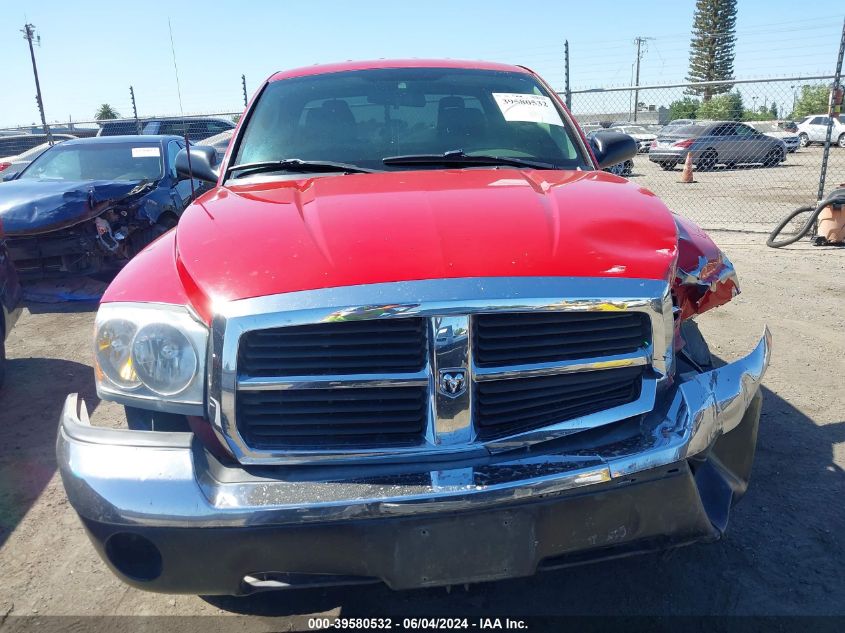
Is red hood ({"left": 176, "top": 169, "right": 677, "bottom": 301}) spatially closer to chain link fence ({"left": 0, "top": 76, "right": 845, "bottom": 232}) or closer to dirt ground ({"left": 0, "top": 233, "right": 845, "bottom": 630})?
dirt ground ({"left": 0, "top": 233, "right": 845, "bottom": 630})

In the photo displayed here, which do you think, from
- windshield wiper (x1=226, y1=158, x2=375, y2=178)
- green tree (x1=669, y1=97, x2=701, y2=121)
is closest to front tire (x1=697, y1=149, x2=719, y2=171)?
windshield wiper (x1=226, y1=158, x2=375, y2=178)

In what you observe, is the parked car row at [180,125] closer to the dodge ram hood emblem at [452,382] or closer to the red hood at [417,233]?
the red hood at [417,233]

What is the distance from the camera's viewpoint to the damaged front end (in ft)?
20.0

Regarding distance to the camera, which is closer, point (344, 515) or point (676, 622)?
point (344, 515)

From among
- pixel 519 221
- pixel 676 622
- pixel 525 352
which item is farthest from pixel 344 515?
pixel 676 622

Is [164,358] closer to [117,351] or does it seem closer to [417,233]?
[117,351]

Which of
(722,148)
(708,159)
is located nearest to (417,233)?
(708,159)

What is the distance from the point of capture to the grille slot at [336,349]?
5.80ft

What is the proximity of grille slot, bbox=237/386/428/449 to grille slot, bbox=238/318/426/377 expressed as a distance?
2.5 inches

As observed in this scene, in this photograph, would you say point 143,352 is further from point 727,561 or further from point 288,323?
point 727,561

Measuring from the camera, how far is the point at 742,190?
16406mm

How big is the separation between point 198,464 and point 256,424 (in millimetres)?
179

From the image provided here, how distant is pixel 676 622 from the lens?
2229 millimetres

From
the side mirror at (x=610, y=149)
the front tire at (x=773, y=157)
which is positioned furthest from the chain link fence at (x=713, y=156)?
the side mirror at (x=610, y=149)
